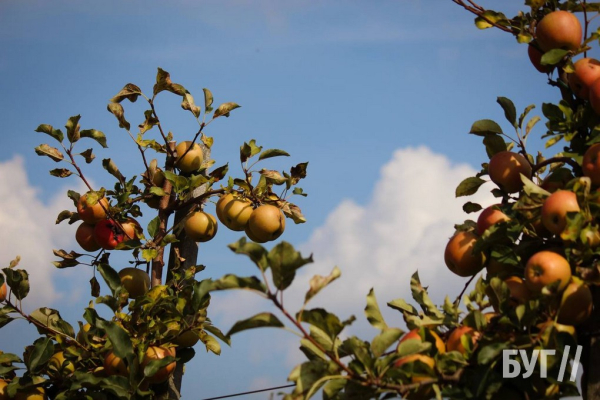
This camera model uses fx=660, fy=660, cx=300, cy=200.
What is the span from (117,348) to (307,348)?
1.09 metres

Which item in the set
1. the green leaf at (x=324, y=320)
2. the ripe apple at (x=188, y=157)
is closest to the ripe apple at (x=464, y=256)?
the green leaf at (x=324, y=320)

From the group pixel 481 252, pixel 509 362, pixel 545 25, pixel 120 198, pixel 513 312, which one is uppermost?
pixel 120 198

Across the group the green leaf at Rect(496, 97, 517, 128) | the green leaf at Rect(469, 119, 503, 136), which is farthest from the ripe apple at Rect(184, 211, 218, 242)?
the green leaf at Rect(496, 97, 517, 128)

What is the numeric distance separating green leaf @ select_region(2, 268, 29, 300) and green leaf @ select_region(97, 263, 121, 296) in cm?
43

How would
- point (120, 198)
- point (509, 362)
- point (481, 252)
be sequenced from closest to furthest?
point (509, 362), point (481, 252), point (120, 198)

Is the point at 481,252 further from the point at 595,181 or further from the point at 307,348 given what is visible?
the point at 307,348

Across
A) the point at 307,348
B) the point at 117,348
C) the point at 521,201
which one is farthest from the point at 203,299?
the point at 521,201

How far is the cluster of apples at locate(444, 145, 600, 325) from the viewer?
2.03 meters

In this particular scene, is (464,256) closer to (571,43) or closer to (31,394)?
(571,43)

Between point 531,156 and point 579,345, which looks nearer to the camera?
point 579,345

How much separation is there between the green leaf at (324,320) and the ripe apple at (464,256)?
0.64m

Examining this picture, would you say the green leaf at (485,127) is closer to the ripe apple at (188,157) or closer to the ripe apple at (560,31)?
the ripe apple at (560,31)

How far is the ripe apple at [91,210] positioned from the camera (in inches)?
140

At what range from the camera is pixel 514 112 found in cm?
263
